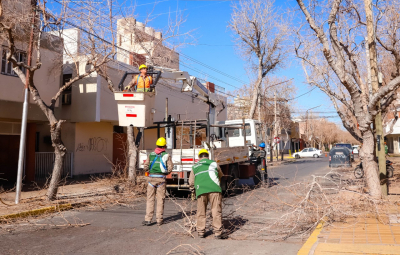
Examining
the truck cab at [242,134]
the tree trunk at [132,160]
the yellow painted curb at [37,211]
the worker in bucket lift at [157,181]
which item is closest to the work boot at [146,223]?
the worker in bucket lift at [157,181]

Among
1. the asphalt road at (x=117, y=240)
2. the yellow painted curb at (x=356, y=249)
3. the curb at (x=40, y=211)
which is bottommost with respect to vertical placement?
Answer: the asphalt road at (x=117, y=240)

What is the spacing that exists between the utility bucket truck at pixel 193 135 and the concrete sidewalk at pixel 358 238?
4583mm

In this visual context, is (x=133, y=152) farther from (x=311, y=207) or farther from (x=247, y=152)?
(x=311, y=207)

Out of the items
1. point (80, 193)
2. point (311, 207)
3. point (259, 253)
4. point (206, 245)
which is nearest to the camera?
point (259, 253)

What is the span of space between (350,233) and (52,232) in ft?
18.9

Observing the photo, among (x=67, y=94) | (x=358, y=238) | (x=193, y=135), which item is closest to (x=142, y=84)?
(x=193, y=135)

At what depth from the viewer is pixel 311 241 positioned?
6121 millimetres

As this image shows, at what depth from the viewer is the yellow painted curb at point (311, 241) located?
5.53 metres

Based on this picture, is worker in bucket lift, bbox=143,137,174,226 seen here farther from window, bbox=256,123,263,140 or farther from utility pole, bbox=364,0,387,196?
window, bbox=256,123,263,140

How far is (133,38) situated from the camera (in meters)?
16.3

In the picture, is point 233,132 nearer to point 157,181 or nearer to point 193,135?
point 193,135

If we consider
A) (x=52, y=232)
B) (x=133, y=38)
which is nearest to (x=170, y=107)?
(x=133, y=38)

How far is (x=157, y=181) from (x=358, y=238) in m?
4.10

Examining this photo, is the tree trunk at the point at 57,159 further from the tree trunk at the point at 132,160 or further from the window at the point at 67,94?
the window at the point at 67,94
